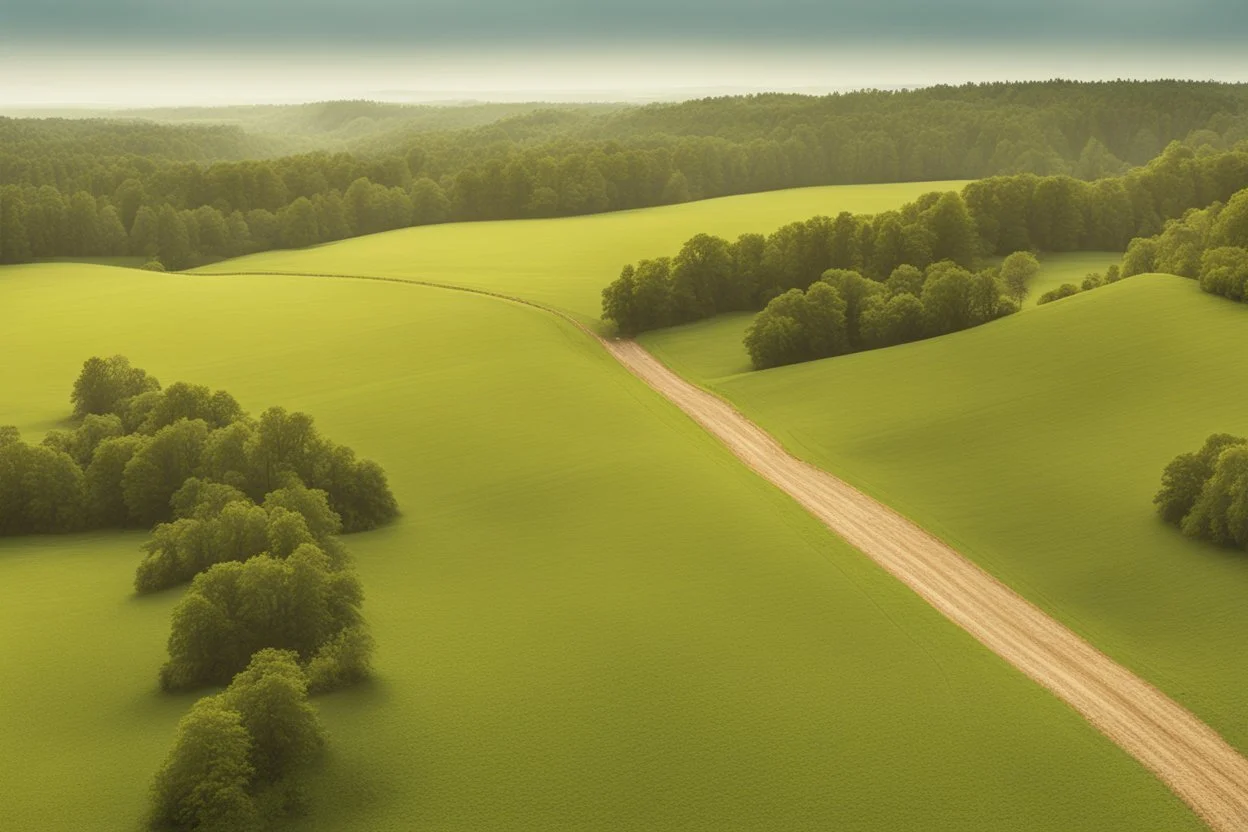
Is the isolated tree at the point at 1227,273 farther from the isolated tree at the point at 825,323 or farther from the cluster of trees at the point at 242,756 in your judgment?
the cluster of trees at the point at 242,756

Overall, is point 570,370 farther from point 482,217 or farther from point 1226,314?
point 482,217

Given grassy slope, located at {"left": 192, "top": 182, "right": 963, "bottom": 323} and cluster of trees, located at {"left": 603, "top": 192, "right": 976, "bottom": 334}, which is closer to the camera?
cluster of trees, located at {"left": 603, "top": 192, "right": 976, "bottom": 334}

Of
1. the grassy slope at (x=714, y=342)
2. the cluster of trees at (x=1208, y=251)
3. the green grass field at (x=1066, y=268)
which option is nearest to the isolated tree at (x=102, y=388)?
the grassy slope at (x=714, y=342)

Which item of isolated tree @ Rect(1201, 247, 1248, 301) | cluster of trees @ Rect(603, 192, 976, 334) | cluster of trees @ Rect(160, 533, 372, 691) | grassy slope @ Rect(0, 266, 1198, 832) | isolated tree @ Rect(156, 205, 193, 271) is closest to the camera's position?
grassy slope @ Rect(0, 266, 1198, 832)

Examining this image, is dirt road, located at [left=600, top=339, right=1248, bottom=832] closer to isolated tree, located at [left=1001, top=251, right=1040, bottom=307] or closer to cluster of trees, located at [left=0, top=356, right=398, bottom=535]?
cluster of trees, located at [left=0, top=356, right=398, bottom=535]

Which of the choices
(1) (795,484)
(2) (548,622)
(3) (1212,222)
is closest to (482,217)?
(3) (1212,222)

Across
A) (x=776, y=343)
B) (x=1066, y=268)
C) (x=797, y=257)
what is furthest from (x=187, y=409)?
(x=1066, y=268)

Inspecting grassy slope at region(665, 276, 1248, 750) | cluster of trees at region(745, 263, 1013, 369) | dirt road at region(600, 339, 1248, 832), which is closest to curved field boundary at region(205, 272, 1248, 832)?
dirt road at region(600, 339, 1248, 832)
